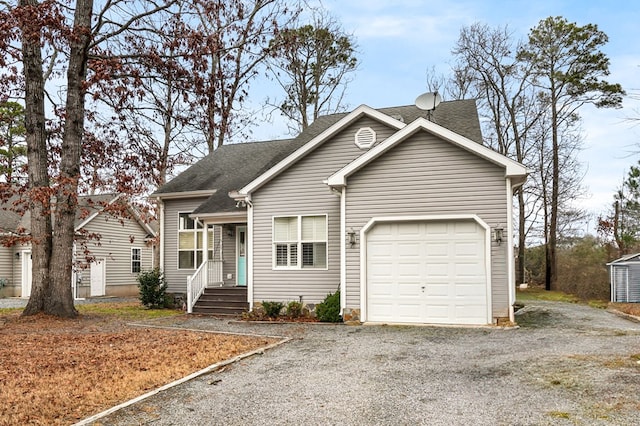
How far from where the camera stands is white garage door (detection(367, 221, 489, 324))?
10828 millimetres

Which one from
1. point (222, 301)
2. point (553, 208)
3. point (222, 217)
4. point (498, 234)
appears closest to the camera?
point (498, 234)

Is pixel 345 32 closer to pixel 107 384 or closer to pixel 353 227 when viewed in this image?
pixel 353 227

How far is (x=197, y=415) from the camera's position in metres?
5.07

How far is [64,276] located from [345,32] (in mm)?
20428

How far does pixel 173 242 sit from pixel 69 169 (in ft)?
16.8

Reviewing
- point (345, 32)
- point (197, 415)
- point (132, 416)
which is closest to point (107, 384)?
point (132, 416)

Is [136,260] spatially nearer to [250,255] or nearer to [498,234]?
[250,255]

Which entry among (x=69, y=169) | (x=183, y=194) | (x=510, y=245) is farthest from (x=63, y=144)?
(x=510, y=245)

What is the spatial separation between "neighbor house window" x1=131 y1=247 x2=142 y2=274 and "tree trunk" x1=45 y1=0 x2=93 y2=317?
13.3m

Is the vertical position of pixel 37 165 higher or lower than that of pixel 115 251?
higher

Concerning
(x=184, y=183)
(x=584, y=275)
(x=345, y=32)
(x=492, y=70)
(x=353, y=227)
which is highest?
(x=345, y=32)

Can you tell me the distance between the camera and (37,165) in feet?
44.2

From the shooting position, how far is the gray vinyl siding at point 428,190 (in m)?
10.7

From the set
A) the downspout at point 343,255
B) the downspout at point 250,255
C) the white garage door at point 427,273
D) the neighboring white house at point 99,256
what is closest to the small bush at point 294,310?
the downspout at point 250,255
